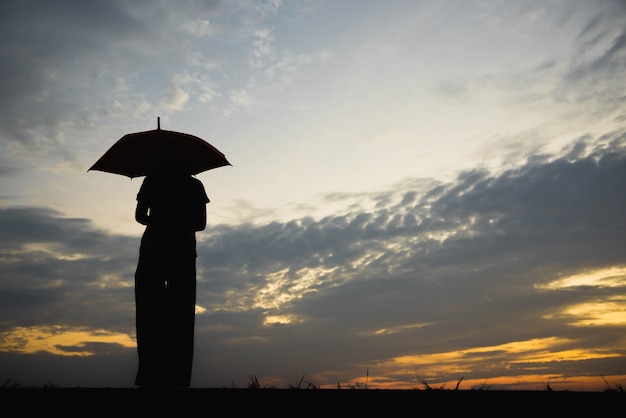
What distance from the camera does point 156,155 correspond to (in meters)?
7.45

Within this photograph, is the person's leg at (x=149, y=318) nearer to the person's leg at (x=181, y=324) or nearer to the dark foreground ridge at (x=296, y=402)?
the person's leg at (x=181, y=324)

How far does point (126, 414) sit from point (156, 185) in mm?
3723

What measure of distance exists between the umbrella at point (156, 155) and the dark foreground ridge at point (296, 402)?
2808mm

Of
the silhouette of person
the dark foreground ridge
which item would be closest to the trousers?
the silhouette of person

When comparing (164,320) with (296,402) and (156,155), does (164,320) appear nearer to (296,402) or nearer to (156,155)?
(156,155)

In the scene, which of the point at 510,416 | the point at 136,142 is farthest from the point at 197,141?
the point at 510,416

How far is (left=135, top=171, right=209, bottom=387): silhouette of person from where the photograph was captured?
735cm

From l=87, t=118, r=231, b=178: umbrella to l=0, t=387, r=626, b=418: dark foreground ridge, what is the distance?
281 centimetres

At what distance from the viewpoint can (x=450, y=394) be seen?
5.40 meters

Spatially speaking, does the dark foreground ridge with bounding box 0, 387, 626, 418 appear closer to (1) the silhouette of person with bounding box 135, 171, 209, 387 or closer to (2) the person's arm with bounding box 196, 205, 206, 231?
(1) the silhouette of person with bounding box 135, 171, 209, 387

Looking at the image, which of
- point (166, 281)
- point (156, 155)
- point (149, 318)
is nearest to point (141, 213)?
point (156, 155)

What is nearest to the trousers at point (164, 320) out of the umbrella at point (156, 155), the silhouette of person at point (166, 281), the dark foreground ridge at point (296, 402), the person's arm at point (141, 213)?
the silhouette of person at point (166, 281)

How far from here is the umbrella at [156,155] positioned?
290 inches

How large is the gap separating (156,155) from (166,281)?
1.53 meters
